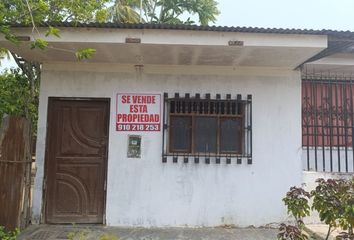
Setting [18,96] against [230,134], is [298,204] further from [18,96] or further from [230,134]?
[18,96]

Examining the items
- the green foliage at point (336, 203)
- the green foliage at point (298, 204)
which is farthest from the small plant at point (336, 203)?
the green foliage at point (298, 204)

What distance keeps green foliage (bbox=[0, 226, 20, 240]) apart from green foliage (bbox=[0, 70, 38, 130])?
1857 millimetres

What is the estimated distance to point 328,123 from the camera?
7.13 m

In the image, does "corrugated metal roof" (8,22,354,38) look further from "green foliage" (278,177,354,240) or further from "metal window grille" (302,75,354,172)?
"green foliage" (278,177,354,240)

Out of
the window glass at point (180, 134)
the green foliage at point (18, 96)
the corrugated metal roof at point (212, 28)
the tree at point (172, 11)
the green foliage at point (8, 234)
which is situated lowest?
the green foliage at point (8, 234)

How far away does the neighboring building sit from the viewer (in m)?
6.42

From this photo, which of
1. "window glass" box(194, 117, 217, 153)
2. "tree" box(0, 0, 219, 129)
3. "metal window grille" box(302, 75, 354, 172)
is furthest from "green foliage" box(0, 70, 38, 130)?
"metal window grille" box(302, 75, 354, 172)

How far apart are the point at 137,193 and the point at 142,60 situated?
227 cm

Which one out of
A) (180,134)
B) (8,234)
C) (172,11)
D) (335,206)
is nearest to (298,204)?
(335,206)

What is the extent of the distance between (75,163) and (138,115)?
1.38 metres

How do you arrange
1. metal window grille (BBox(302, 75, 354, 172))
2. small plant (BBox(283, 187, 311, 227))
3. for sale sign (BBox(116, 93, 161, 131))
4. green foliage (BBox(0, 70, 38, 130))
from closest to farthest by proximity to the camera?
small plant (BBox(283, 187, 311, 227)) → green foliage (BBox(0, 70, 38, 130)) → for sale sign (BBox(116, 93, 161, 131)) → metal window grille (BBox(302, 75, 354, 172))

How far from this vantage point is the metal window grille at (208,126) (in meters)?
6.52

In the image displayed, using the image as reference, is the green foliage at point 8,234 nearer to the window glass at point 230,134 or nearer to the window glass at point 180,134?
the window glass at point 180,134

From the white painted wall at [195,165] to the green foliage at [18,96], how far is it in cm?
35
